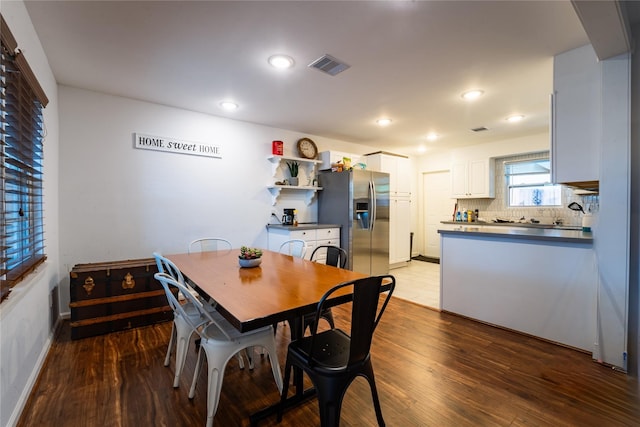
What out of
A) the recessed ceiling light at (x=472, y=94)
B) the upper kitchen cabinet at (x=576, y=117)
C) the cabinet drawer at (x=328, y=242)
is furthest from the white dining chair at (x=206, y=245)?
the upper kitchen cabinet at (x=576, y=117)

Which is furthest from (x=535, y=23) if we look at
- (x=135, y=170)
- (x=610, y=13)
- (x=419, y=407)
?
(x=135, y=170)

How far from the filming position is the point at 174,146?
3588 millimetres

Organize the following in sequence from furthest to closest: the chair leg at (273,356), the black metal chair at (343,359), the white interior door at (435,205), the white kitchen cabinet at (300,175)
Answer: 1. the white interior door at (435,205)
2. the white kitchen cabinet at (300,175)
3. the chair leg at (273,356)
4. the black metal chair at (343,359)

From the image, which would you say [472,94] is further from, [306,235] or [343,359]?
[343,359]

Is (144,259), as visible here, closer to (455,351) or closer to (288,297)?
(288,297)

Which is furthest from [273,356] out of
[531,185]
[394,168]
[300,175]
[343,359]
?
[531,185]

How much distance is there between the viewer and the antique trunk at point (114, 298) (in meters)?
2.62

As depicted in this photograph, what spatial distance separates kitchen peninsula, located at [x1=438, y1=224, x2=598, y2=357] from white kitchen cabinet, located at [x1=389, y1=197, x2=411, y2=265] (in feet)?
7.31

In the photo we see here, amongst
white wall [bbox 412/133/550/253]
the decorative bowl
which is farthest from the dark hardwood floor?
white wall [bbox 412/133/550/253]

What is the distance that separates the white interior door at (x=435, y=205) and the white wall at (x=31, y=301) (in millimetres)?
6308

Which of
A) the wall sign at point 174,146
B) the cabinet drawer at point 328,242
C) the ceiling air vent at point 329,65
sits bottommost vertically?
the cabinet drawer at point 328,242

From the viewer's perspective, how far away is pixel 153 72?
8.79ft

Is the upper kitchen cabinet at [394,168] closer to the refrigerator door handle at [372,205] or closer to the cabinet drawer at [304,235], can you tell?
the refrigerator door handle at [372,205]

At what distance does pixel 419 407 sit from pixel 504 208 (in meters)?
4.90
